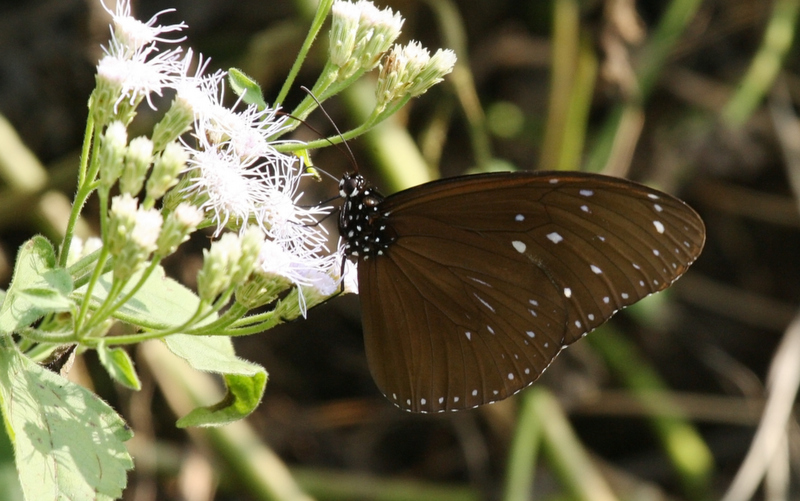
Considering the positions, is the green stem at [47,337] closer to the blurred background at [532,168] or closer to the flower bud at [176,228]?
the flower bud at [176,228]

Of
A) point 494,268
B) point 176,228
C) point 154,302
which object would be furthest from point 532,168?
point 176,228

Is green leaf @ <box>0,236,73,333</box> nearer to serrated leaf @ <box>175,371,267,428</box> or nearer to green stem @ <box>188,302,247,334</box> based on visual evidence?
green stem @ <box>188,302,247,334</box>

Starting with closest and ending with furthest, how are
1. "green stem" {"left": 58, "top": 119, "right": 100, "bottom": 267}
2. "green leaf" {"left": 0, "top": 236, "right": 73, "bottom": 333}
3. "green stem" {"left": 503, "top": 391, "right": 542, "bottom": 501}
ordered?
1. "green leaf" {"left": 0, "top": 236, "right": 73, "bottom": 333}
2. "green stem" {"left": 58, "top": 119, "right": 100, "bottom": 267}
3. "green stem" {"left": 503, "top": 391, "right": 542, "bottom": 501}

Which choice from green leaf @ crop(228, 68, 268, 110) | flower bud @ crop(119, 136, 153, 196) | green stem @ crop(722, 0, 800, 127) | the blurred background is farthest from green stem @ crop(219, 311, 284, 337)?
green stem @ crop(722, 0, 800, 127)

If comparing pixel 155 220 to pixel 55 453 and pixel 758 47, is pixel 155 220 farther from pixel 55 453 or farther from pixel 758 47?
pixel 758 47

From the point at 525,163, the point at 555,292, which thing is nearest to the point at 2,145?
the point at 555,292

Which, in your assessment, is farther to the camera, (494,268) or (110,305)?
(494,268)

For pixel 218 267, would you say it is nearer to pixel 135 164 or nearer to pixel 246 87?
pixel 135 164
